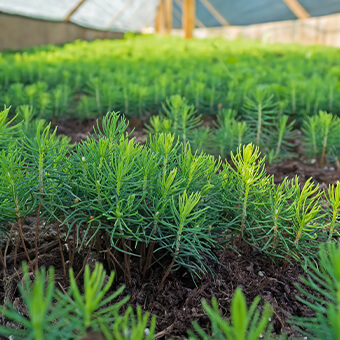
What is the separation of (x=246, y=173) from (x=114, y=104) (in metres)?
1.68

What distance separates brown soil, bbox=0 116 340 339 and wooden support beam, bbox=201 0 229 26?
70.4ft

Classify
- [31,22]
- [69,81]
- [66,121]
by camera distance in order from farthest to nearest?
[31,22] → [69,81] → [66,121]

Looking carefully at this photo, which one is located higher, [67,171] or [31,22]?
[31,22]

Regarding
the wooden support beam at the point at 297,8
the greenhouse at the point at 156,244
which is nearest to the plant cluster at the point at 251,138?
the greenhouse at the point at 156,244

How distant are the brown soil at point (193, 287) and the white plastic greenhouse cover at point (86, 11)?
287 inches

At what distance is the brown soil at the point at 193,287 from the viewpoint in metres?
0.90

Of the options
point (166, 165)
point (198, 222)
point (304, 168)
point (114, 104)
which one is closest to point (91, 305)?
point (198, 222)

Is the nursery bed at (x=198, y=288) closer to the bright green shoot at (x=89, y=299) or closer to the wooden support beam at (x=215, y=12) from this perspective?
the bright green shoot at (x=89, y=299)

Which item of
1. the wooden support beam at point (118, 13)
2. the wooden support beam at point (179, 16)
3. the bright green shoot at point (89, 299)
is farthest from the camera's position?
the wooden support beam at point (179, 16)

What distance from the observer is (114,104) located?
252cm

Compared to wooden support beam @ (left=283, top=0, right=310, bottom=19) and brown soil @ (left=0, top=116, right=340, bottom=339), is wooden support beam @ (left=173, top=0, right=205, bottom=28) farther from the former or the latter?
brown soil @ (left=0, top=116, right=340, bottom=339)

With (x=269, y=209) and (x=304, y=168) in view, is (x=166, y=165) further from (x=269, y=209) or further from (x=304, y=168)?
(x=304, y=168)

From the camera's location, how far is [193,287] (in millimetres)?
1010

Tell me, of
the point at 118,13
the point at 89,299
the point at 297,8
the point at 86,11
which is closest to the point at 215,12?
the point at 118,13
